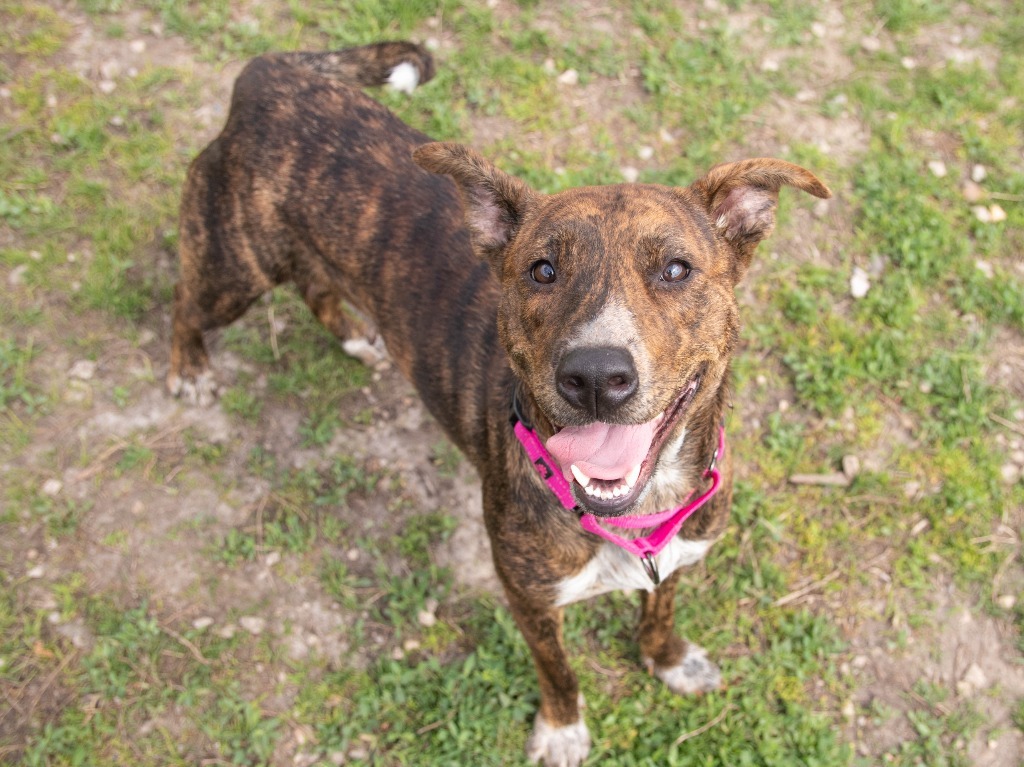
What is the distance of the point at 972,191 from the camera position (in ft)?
19.4

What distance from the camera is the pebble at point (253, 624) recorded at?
466 centimetres

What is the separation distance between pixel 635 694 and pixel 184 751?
2402mm

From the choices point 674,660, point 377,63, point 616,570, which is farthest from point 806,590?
point 377,63

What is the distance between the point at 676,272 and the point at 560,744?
8.36 feet

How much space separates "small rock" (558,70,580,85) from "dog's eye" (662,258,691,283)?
3.75 metres

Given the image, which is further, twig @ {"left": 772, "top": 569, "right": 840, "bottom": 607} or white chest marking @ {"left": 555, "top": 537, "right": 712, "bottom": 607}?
twig @ {"left": 772, "top": 569, "right": 840, "bottom": 607}

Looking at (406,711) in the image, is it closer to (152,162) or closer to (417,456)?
(417,456)

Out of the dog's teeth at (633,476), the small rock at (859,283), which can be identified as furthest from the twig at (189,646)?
the small rock at (859,283)

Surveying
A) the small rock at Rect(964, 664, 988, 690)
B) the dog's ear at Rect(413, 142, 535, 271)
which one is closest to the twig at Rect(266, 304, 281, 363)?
the dog's ear at Rect(413, 142, 535, 271)

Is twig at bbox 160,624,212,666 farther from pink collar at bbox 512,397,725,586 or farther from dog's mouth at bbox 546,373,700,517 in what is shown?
dog's mouth at bbox 546,373,700,517

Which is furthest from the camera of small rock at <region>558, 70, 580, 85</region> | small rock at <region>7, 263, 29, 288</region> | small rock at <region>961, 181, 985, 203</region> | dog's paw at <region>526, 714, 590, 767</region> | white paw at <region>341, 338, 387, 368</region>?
small rock at <region>558, 70, 580, 85</region>

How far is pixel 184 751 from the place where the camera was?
4363 millimetres

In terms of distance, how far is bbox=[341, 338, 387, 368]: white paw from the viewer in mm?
5398

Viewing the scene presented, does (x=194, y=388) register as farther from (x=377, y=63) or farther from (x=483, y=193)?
(x=483, y=193)
